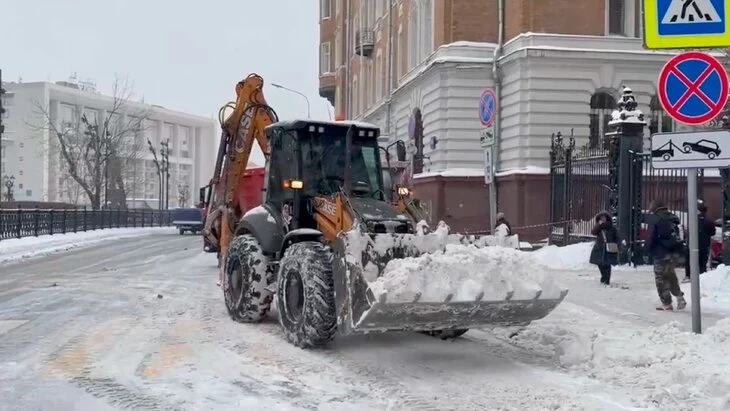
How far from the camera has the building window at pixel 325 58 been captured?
56.1m

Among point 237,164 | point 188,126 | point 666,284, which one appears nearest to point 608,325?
point 666,284

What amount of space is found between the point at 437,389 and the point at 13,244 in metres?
25.9

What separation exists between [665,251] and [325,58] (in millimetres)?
46283

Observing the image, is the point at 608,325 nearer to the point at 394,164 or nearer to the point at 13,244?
the point at 394,164

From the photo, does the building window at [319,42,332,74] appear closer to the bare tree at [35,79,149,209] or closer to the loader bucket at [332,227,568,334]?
the bare tree at [35,79,149,209]

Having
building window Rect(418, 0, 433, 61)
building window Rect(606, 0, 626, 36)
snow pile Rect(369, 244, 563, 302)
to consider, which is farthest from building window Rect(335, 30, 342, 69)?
snow pile Rect(369, 244, 563, 302)

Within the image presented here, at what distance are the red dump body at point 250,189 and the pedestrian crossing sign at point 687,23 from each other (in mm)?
6117

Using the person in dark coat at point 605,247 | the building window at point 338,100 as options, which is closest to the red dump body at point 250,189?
the person in dark coat at point 605,247

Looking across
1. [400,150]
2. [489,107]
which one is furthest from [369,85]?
[400,150]

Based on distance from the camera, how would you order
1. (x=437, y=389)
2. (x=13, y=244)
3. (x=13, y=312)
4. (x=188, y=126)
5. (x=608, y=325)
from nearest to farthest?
(x=437, y=389) < (x=608, y=325) < (x=13, y=312) < (x=13, y=244) < (x=188, y=126)

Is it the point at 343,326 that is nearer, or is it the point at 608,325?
the point at 343,326

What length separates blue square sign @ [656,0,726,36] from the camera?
8.13m

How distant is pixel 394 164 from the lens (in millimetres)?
10633

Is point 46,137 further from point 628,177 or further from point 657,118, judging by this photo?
point 628,177
